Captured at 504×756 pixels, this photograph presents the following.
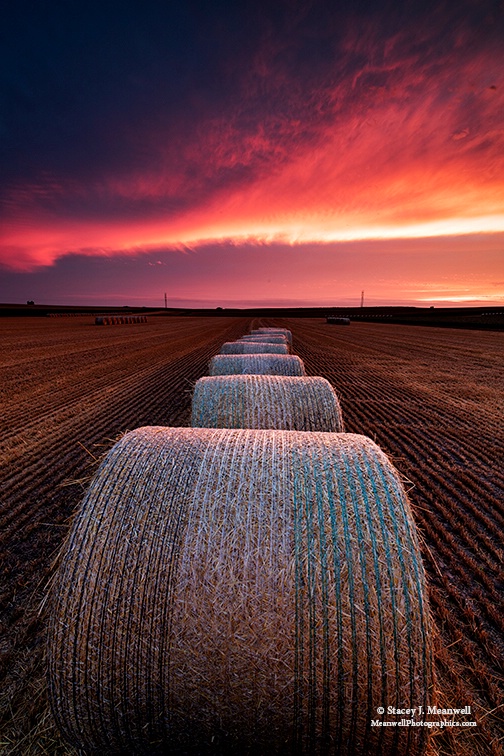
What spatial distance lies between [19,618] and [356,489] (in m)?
3.38

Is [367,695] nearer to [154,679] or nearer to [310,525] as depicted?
[310,525]

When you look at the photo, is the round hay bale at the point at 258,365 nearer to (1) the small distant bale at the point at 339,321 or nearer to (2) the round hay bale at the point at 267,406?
(2) the round hay bale at the point at 267,406

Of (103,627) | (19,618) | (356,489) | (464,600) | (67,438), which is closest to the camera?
(103,627)

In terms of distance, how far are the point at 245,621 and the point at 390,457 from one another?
2.24 meters

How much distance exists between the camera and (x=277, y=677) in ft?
5.62

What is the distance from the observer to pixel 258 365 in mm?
7707

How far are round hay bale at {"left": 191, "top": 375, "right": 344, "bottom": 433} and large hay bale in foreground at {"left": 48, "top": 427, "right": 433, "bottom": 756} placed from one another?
103 inches

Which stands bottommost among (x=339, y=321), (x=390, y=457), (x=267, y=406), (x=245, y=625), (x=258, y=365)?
(x=245, y=625)

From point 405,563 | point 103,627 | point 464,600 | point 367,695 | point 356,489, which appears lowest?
point 464,600

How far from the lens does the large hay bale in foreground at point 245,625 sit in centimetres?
172

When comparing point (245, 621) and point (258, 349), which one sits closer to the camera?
point (245, 621)

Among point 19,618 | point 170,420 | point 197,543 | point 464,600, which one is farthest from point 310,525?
point 170,420

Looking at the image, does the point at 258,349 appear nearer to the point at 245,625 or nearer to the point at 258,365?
the point at 258,365

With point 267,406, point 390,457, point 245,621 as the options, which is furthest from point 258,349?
point 245,621
